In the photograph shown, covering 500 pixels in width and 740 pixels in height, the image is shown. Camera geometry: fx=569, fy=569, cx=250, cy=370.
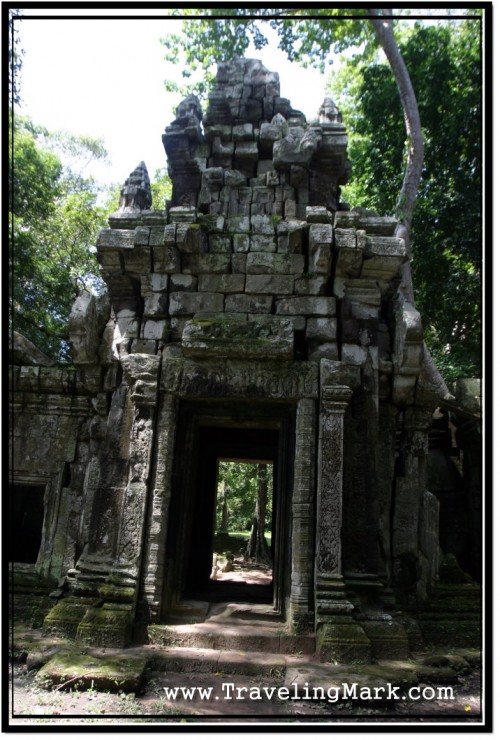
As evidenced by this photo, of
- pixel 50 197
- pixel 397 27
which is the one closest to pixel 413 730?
pixel 50 197

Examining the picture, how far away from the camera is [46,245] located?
1592 centimetres

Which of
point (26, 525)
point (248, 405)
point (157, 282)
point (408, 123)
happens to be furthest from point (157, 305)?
point (408, 123)

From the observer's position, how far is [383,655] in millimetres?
5176

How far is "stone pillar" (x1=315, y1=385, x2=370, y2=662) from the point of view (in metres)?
4.95

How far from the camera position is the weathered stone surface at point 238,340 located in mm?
5805

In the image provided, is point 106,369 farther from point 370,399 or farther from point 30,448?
point 370,399

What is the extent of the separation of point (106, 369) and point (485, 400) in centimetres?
432

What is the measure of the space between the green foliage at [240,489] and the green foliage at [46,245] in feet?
26.4

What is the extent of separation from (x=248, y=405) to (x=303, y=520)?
4.60 feet

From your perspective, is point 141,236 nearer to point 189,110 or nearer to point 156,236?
point 156,236

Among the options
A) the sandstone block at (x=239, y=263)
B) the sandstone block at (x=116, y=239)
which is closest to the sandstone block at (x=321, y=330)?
the sandstone block at (x=239, y=263)

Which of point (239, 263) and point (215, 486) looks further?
point (215, 486)

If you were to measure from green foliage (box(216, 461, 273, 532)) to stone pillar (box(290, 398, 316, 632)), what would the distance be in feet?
44.8

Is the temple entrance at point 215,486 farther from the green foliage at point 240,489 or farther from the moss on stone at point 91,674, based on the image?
the green foliage at point 240,489
